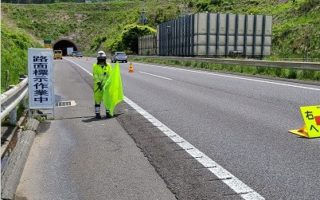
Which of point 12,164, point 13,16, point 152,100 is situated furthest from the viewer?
point 13,16

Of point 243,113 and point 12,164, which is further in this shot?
point 243,113

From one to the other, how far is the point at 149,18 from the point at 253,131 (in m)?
93.6

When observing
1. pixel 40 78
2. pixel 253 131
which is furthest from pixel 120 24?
pixel 253 131

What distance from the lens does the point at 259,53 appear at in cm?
4612

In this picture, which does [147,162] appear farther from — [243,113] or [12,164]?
[243,113]

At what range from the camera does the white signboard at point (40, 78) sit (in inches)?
398

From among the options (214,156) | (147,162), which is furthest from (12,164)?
(214,156)

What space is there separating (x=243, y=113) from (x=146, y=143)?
3.55 m

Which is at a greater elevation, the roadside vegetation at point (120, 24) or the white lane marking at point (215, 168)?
the roadside vegetation at point (120, 24)

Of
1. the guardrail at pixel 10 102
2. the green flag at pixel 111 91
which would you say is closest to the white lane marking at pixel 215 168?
the green flag at pixel 111 91

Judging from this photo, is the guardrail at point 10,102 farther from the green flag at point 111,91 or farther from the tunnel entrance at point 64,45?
the tunnel entrance at point 64,45

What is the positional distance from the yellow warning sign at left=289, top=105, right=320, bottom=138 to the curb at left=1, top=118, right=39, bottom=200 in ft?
14.7

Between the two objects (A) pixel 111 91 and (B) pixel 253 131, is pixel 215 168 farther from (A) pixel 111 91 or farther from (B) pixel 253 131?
(A) pixel 111 91

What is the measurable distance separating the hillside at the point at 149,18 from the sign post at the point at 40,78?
37939 mm
